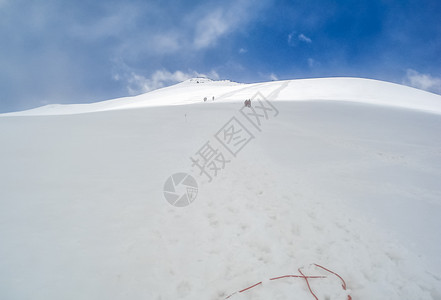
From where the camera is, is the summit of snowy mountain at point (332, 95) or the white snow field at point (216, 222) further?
the summit of snowy mountain at point (332, 95)

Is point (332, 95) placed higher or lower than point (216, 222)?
higher

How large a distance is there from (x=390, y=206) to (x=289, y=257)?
11.0 feet

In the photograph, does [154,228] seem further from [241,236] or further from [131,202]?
[241,236]

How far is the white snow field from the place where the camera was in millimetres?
3059

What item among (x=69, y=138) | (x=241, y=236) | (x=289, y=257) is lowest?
(x=289, y=257)

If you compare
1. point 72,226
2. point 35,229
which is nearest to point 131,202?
point 72,226

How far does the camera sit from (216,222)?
446cm

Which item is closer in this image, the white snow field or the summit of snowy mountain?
the white snow field

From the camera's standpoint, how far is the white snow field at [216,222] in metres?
3.06

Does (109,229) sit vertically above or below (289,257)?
above

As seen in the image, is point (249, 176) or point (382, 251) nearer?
point (382, 251)

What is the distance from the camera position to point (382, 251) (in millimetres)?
3652

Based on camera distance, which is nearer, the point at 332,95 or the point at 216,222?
the point at 216,222

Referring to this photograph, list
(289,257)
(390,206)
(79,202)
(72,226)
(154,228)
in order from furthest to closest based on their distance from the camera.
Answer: (390,206), (79,202), (154,228), (72,226), (289,257)
